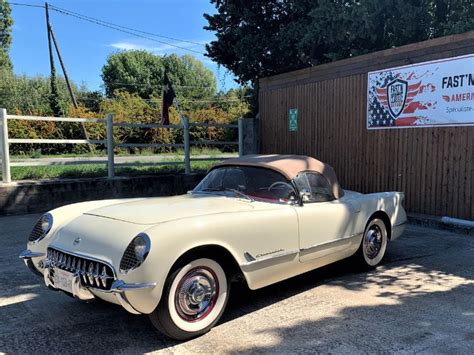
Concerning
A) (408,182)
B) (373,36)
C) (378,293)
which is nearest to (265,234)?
(378,293)

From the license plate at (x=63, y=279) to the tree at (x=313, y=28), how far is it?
8.71m

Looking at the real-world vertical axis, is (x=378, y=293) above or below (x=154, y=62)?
below

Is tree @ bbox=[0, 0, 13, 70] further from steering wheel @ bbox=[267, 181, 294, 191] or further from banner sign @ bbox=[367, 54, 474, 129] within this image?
steering wheel @ bbox=[267, 181, 294, 191]

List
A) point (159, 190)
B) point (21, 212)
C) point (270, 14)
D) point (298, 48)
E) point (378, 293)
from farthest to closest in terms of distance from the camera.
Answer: point (270, 14) < point (298, 48) < point (159, 190) < point (21, 212) < point (378, 293)

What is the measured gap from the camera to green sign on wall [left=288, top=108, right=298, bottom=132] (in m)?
10.8

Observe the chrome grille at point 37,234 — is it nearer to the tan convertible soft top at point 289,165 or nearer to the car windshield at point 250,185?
the car windshield at point 250,185

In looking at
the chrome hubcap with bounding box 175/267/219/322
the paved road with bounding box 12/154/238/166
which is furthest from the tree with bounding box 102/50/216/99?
the chrome hubcap with bounding box 175/267/219/322

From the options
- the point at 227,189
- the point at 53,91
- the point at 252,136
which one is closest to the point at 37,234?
the point at 227,189

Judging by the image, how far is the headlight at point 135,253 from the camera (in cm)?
304

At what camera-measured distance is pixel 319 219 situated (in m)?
4.37

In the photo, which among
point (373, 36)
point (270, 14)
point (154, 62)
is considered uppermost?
point (154, 62)

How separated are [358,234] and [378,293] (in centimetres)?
70

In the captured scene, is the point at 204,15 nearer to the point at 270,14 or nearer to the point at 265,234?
the point at 270,14

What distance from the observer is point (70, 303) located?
4121 millimetres
